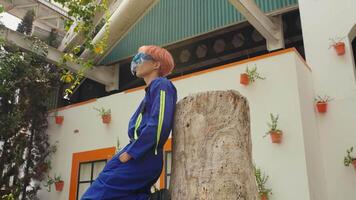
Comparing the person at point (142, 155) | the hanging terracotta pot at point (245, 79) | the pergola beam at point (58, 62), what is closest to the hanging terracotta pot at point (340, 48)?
the hanging terracotta pot at point (245, 79)

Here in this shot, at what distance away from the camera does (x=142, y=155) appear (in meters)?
2.01

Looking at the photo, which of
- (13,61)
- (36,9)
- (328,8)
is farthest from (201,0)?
(36,9)

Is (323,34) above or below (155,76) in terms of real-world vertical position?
above

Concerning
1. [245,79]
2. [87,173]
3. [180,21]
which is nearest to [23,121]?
[87,173]

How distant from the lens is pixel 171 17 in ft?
30.6

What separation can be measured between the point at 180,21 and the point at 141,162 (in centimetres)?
743

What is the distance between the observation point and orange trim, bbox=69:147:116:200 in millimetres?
8039

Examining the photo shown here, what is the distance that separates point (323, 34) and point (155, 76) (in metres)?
5.48

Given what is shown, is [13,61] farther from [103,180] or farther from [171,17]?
[103,180]

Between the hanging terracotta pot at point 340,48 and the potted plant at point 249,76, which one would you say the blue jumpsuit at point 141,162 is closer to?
the potted plant at point 249,76

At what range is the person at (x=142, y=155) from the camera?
200 centimetres

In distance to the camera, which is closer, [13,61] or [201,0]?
[13,61]

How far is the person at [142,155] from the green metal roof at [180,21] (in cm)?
629

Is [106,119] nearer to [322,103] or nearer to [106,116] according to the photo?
[106,116]
